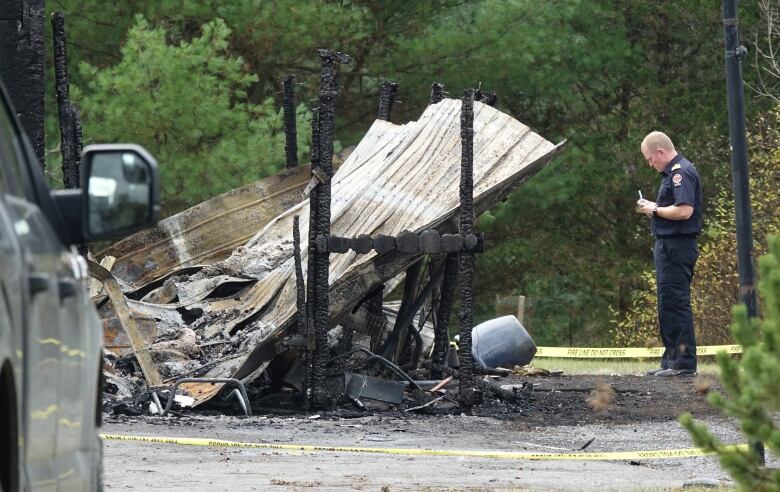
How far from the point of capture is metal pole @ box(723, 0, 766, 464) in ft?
22.3

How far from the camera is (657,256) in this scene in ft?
42.8

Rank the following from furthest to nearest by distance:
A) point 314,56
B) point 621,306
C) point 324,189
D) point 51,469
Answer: point 621,306 → point 314,56 → point 324,189 → point 51,469

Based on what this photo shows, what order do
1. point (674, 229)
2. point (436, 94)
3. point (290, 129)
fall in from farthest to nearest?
point (290, 129) < point (436, 94) < point (674, 229)

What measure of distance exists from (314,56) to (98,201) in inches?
857

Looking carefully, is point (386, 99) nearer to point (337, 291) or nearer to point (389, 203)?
point (389, 203)

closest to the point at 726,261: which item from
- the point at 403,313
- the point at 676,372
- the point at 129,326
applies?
the point at 676,372

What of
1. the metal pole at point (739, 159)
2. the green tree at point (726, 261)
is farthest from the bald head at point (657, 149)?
the green tree at point (726, 261)

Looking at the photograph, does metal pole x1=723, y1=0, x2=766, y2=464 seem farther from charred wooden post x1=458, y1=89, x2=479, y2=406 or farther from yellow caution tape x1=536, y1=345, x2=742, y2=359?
yellow caution tape x1=536, y1=345, x2=742, y2=359

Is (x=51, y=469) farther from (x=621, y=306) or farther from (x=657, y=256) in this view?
(x=621, y=306)

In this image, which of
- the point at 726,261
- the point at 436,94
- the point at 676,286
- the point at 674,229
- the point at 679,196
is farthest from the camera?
the point at 726,261

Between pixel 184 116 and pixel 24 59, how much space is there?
11.6 meters

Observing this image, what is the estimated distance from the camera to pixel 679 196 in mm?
12711

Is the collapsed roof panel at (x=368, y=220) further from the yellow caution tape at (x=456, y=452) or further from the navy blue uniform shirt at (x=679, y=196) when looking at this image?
the yellow caution tape at (x=456, y=452)

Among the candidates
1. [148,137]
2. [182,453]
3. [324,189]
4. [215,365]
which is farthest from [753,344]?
[148,137]
